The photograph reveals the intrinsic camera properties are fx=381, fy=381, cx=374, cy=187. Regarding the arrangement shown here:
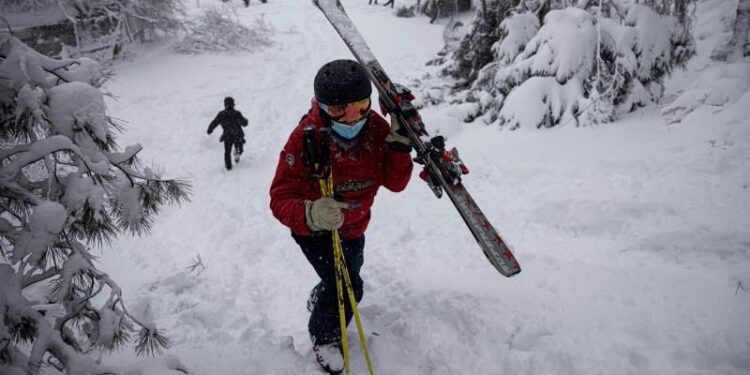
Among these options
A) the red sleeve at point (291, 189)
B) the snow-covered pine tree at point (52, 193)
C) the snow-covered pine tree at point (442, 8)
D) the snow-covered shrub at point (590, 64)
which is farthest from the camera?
the snow-covered pine tree at point (442, 8)

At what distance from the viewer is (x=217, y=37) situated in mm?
16234

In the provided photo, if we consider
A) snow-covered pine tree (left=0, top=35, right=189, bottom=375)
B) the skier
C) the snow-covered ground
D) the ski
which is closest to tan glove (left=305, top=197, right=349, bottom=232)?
the skier

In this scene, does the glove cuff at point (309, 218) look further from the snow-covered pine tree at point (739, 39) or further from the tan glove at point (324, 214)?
the snow-covered pine tree at point (739, 39)

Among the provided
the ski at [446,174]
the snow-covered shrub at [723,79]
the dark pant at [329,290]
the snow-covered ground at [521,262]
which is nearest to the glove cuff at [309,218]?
the dark pant at [329,290]

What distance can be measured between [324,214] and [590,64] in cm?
677

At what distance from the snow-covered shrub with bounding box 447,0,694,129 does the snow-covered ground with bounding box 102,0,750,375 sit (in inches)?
16.3

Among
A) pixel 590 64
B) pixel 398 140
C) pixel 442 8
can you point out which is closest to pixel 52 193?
pixel 398 140

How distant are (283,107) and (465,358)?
9788 millimetres

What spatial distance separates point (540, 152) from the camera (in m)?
6.45

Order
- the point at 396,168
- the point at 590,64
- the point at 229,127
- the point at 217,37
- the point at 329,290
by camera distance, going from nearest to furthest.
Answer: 1. the point at 396,168
2. the point at 329,290
3. the point at 590,64
4. the point at 229,127
5. the point at 217,37

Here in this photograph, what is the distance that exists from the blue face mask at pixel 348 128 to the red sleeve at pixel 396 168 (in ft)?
1.03

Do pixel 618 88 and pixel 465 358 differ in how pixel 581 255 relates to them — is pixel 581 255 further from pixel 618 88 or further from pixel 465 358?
pixel 618 88

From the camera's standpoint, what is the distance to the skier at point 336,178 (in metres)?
2.39

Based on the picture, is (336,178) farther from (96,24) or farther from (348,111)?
(96,24)
